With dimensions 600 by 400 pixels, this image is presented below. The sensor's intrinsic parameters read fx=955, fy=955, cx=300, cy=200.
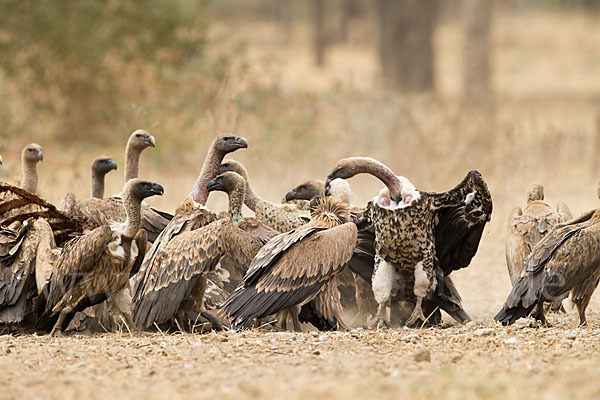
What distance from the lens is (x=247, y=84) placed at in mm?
16766

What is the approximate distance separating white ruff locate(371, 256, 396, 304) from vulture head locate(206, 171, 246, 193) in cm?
120

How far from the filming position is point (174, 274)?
5938 millimetres

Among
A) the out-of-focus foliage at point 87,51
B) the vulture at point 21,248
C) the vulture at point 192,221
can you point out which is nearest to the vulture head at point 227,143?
the vulture at point 192,221

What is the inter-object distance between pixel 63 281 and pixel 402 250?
7.16 feet

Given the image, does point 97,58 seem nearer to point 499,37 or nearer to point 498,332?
point 498,332

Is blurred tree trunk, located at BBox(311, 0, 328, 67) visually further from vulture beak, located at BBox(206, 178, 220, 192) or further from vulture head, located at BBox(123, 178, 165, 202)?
vulture head, located at BBox(123, 178, 165, 202)

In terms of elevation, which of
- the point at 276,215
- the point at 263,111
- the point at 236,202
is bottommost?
the point at 276,215

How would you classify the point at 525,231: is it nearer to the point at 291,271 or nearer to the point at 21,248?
the point at 291,271

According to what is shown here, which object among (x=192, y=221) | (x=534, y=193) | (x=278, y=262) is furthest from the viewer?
(x=534, y=193)

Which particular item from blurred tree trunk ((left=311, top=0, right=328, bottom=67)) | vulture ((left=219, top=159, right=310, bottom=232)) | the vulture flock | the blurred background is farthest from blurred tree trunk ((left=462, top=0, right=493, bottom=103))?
Answer: the vulture flock

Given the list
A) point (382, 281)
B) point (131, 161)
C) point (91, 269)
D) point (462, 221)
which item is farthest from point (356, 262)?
point (131, 161)

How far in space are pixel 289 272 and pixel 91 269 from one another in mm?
1224

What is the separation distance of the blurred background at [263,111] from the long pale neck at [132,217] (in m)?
2.81

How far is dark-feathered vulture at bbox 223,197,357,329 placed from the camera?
19.0 feet
